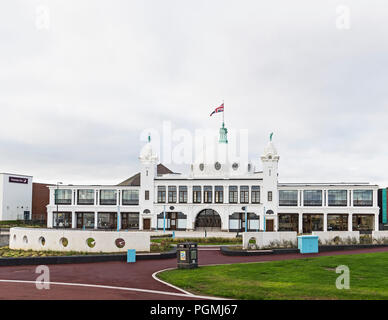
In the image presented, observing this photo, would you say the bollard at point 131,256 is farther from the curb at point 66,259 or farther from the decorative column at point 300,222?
the decorative column at point 300,222

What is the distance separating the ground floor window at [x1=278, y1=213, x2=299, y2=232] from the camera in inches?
2736

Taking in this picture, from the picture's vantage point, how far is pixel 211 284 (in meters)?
17.8

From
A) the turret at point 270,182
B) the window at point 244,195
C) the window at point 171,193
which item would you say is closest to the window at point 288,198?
the turret at point 270,182

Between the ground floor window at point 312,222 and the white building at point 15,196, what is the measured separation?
51464mm

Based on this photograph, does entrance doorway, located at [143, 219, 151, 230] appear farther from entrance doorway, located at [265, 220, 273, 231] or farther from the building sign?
the building sign

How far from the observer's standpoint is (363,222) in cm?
6825

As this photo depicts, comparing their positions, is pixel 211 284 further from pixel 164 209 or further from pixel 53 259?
pixel 164 209

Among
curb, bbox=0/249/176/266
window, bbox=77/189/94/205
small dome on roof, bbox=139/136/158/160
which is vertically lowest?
curb, bbox=0/249/176/266

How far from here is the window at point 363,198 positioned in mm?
68250

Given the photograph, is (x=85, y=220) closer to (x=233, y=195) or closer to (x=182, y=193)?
(x=182, y=193)

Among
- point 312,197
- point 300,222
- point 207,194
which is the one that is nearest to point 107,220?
point 207,194

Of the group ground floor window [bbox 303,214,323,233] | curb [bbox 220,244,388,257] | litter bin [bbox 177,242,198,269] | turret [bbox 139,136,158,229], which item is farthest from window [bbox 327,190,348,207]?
litter bin [bbox 177,242,198,269]

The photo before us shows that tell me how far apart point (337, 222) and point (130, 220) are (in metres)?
32.9
